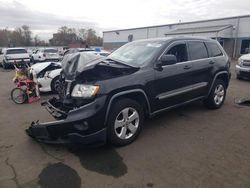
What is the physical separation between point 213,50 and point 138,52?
2209 millimetres


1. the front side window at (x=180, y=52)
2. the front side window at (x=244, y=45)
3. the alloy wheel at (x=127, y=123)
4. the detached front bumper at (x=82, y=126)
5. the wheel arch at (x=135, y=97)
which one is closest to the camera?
the detached front bumper at (x=82, y=126)

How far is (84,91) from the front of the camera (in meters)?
3.53

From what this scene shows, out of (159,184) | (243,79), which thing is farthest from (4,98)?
(243,79)

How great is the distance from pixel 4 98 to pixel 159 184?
6.83 m

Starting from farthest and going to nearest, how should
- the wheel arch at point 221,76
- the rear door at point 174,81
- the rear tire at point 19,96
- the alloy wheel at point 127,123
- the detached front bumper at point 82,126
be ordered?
the rear tire at point 19,96 < the wheel arch at point 221,76 < the rear door at point 174,81 < the alloy wheel at point 127,123 < the detached front bumper at point 82,126

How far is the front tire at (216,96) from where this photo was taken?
5.68 meters

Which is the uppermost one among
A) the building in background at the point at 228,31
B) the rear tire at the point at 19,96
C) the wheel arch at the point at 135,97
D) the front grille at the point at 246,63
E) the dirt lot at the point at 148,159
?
the building in background at the point at 228,31

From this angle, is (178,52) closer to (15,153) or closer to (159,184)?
(159,184)

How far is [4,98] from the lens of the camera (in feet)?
25.6

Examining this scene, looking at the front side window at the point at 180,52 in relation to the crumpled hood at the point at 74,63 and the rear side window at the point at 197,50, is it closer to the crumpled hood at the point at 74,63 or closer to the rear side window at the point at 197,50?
the rear side window at the point at 197,50

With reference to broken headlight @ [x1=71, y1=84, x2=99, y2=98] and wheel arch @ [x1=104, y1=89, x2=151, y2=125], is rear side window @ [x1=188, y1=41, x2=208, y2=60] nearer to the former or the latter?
wheel arch @ [x1=104, y1=89, x2=151, y2=125]

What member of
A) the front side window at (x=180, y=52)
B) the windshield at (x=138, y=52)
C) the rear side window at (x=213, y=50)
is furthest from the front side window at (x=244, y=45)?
the windshield at (x=138, y=52)

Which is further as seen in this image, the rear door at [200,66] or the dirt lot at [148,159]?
the rear door at [200,66]

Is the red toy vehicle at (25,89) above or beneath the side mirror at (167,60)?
beneath
